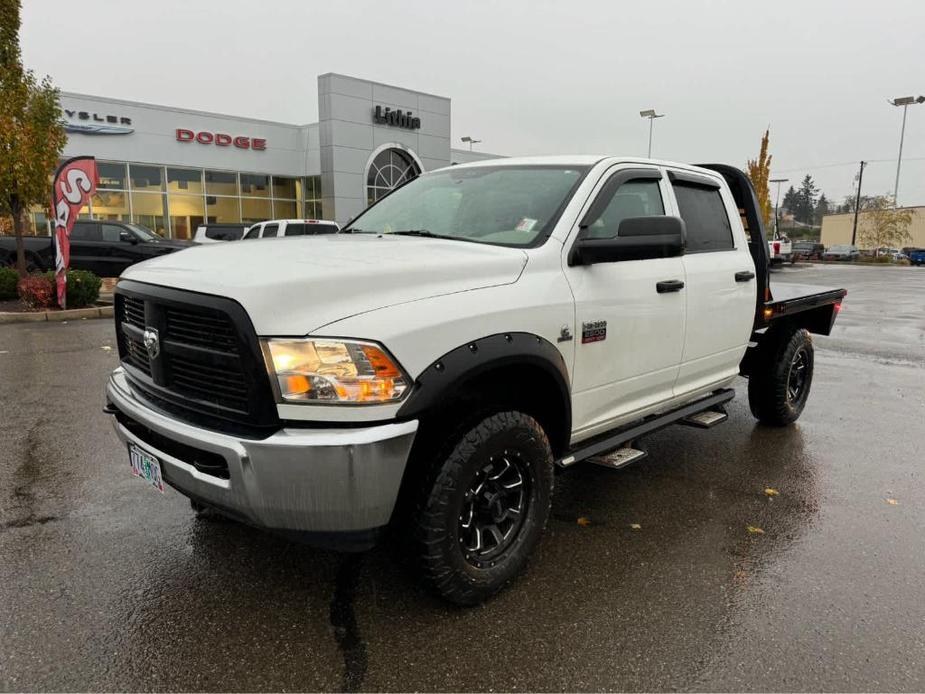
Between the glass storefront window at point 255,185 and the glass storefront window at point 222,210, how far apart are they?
0.70m

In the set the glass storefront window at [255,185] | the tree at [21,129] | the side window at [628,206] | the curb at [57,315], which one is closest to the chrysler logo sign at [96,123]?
the glass storefront window at [255,185]

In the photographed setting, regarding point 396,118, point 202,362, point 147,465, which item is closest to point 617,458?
point 202,362

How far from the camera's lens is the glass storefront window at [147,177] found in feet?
81.9

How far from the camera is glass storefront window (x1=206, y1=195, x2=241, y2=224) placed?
27.2m

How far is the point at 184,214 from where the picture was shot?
26562 mm

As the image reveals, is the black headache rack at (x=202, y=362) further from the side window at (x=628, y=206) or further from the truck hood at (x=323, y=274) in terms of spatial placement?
the side window at (x=628, y=206)

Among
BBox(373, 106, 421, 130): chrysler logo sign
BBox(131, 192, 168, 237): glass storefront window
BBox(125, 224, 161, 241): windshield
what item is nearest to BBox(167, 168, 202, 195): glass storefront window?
BBox(131, 192, 168, 237): glass storefront window

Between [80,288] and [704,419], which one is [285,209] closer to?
[80,288]

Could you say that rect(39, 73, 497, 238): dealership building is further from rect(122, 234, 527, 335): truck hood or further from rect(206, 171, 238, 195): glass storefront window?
rect(122, 234, 527, 335): truck hood

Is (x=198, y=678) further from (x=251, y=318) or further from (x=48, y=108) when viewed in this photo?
(x=48, y=108)

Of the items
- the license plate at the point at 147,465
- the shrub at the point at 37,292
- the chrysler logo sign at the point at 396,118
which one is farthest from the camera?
the chrysler logo sign at the point at 396,118

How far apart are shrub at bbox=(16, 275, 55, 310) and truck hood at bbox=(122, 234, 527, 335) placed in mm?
10612

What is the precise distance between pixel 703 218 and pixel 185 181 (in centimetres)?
2583

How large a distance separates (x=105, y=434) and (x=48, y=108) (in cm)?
1064
